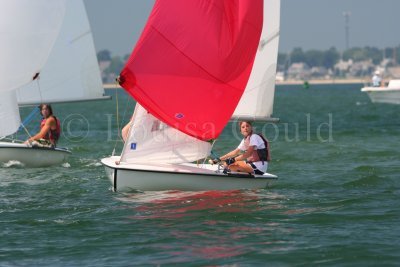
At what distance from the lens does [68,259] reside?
12.0m

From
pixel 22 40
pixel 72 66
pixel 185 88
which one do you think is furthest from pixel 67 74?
pixel 185 88

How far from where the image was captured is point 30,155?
838 inches

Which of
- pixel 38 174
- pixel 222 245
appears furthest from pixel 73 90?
pixel 222 245

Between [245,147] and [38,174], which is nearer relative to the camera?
[245,147]

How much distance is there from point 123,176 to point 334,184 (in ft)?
16.4

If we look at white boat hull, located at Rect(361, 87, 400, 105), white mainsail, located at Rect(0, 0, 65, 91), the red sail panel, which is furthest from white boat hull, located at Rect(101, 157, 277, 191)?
white boat hull, located at Rect(361, 87, 400, 105)

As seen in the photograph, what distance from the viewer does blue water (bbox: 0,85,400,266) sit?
12.1 m

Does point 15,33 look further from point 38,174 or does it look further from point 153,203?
point 153,203

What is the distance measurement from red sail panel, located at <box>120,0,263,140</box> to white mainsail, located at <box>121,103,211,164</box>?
0.25 meters

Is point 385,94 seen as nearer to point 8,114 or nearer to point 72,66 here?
point 72,66

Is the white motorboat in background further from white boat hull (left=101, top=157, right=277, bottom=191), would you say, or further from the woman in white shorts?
white boat hull (left=101, top=157, right=277, bottom=191)

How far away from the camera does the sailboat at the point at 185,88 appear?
15992mm

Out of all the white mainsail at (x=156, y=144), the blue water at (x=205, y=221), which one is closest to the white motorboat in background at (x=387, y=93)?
the blue water at (x=205, y=221)

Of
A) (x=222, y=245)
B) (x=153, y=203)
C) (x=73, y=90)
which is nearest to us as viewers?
(x=222, y=245)
